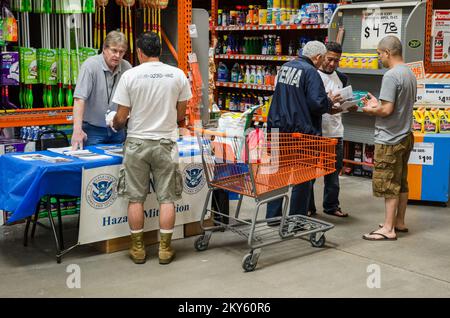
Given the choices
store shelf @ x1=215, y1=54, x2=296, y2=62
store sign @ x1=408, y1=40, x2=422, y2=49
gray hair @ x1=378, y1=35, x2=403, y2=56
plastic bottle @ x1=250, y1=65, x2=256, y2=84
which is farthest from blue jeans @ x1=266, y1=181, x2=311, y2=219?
plastic bottle @ x1=250, y1=65, x2=256, y2=84

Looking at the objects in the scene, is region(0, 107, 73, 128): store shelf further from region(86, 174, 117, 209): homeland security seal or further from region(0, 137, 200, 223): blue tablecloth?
region(86, 174, 117, 209): homeland security seal

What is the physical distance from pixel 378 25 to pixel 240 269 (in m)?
4.21

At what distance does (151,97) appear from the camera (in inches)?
179

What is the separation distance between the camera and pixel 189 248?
5164mm

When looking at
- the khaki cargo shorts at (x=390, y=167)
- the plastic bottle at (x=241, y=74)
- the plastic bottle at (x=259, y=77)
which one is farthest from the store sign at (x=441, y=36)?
the plastic bottle at (x=241, y=74)

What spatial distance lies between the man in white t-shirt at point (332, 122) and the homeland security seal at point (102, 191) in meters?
2.13

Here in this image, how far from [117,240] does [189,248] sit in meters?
0.59

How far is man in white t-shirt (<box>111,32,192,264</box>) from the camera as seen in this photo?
178 inches

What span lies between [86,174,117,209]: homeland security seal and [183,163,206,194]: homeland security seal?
0.66 meters

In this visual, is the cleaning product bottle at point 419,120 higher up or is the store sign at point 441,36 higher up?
the store sign at point 441,36

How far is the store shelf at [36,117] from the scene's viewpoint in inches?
212

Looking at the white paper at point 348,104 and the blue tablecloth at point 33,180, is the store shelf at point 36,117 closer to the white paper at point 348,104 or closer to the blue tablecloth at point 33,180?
the blue tablecloth at point 33,180

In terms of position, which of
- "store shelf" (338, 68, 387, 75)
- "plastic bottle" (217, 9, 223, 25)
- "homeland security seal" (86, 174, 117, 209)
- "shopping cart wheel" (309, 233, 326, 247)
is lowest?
"shopping cart wheel" (309, 233, 326, 247)

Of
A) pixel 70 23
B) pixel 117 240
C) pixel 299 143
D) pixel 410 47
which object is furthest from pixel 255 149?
pixel 410 47
